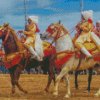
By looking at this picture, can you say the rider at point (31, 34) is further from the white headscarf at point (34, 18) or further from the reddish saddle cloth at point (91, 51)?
the reddish saddle cloth at point (91, 51)

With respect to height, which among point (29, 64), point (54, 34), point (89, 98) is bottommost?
point (89, 98)

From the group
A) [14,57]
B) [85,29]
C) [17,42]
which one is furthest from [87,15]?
[14,57]

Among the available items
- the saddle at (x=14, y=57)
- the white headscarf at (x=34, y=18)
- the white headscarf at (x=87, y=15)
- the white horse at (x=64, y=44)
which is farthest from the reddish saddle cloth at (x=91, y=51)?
the white headscarf at (x=34, y=18)

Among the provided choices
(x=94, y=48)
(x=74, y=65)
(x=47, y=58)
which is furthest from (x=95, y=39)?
(x=47, y=58)

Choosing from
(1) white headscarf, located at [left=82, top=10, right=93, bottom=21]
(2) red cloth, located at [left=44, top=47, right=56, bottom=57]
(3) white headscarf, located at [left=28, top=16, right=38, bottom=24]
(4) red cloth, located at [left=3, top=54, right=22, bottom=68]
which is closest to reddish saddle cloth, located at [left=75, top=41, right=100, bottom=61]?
(1) white headscarf, located at [left=82, top=10, right=93, bottom=21]

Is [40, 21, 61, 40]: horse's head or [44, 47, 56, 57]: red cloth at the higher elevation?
[40, 21, 61, 40]: horse's head

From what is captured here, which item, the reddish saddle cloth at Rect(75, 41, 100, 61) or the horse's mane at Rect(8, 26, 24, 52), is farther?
the horse's mane at Rect(8, 26, 24, 52)

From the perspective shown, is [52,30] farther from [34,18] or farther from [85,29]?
[34,18]

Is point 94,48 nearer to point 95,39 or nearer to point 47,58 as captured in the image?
point 95,39

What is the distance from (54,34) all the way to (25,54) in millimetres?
1907

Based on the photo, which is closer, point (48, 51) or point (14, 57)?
point (14, 57)

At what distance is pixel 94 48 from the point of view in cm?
857

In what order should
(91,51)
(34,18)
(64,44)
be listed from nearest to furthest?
(64,44), (91,51), (34,18)

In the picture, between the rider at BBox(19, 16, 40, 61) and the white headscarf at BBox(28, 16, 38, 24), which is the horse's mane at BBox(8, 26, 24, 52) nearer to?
the rider at BBox(19, 16, 40, 61)
